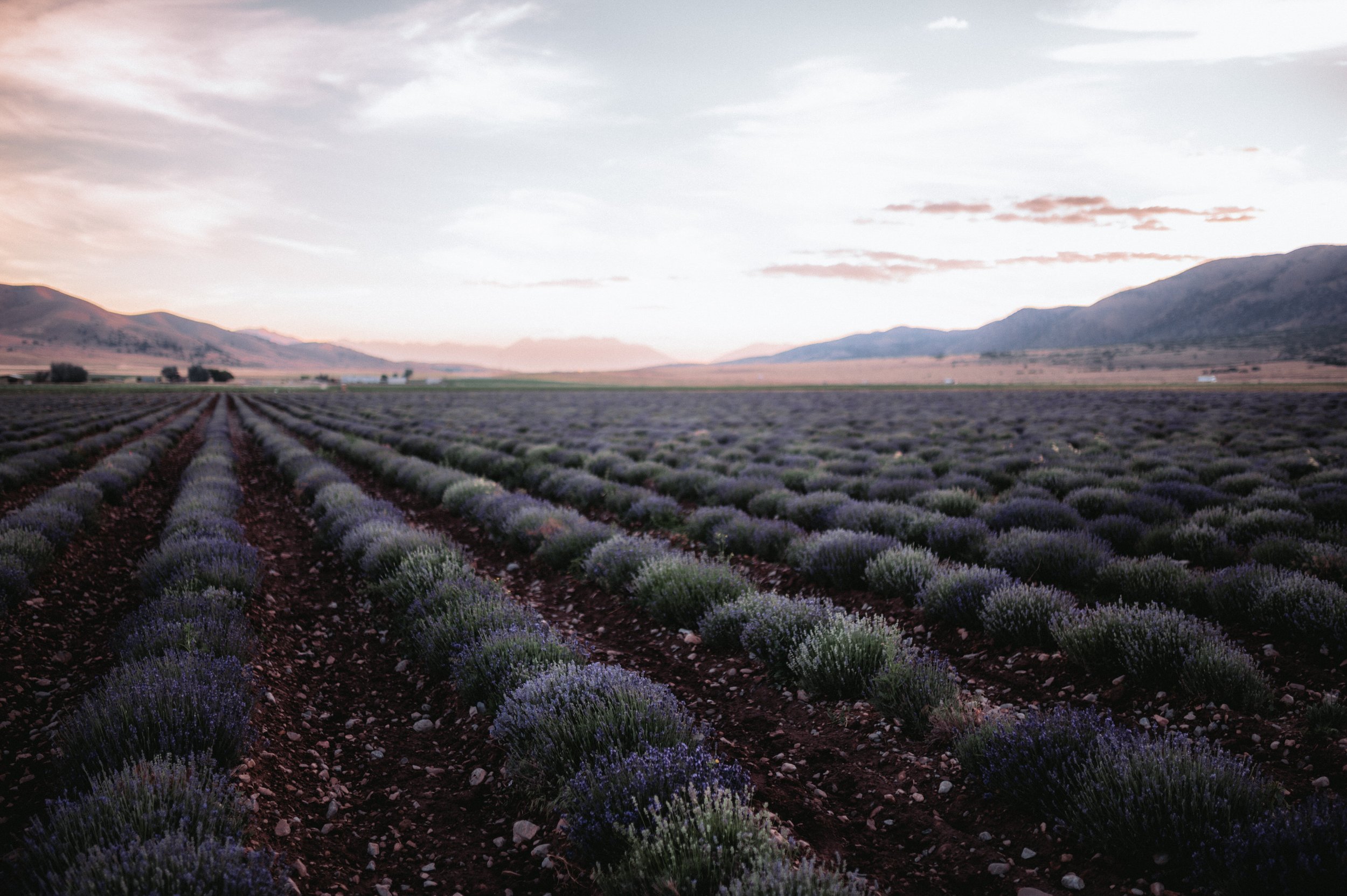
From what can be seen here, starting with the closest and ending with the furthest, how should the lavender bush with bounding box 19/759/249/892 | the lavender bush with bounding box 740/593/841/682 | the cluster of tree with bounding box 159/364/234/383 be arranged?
the lavender bush with bounding box 19/759/249/892, the lavender bush with bounding box 740/593/841/682, the cluster of tree with bounding box 159/364/234/383

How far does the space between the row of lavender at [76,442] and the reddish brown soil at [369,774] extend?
12560mm

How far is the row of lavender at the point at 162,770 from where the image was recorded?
2418 millimetres

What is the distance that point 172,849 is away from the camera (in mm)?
2486

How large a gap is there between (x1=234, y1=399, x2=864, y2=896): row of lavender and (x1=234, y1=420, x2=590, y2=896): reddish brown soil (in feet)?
0.93

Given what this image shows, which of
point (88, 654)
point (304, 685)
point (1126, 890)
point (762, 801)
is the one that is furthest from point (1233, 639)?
point (88, 654)

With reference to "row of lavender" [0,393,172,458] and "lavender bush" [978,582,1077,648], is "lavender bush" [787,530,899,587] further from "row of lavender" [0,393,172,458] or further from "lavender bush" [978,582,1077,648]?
"row of lavender" [0,393,172,458]

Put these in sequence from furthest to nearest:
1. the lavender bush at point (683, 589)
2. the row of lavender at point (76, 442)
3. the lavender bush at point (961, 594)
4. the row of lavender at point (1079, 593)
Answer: the row of lavender at point (76, 442) → the lavender bush at point (683, 589) → the lavender bush at point (961, 594) → the row of lavender at point (1079, 593)

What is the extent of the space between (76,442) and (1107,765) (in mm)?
29717

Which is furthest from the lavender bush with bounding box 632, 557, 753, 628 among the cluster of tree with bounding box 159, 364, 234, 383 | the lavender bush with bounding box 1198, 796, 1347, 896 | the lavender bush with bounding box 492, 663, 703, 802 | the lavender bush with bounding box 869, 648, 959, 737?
the cluster of tree with bounding box 159, 364, 234, 383

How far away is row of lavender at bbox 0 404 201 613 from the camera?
22.0 feet

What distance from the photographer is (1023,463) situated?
14.8 m

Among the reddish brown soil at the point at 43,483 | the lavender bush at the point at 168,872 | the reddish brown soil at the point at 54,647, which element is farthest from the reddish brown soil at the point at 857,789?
the reddish brown soil at the point at 43,483

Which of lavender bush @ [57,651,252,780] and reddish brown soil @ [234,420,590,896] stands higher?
lavender bush @ [57,651,252,780]

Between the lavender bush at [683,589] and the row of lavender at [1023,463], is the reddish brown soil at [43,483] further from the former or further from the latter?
the lavender bush at [683,589]
